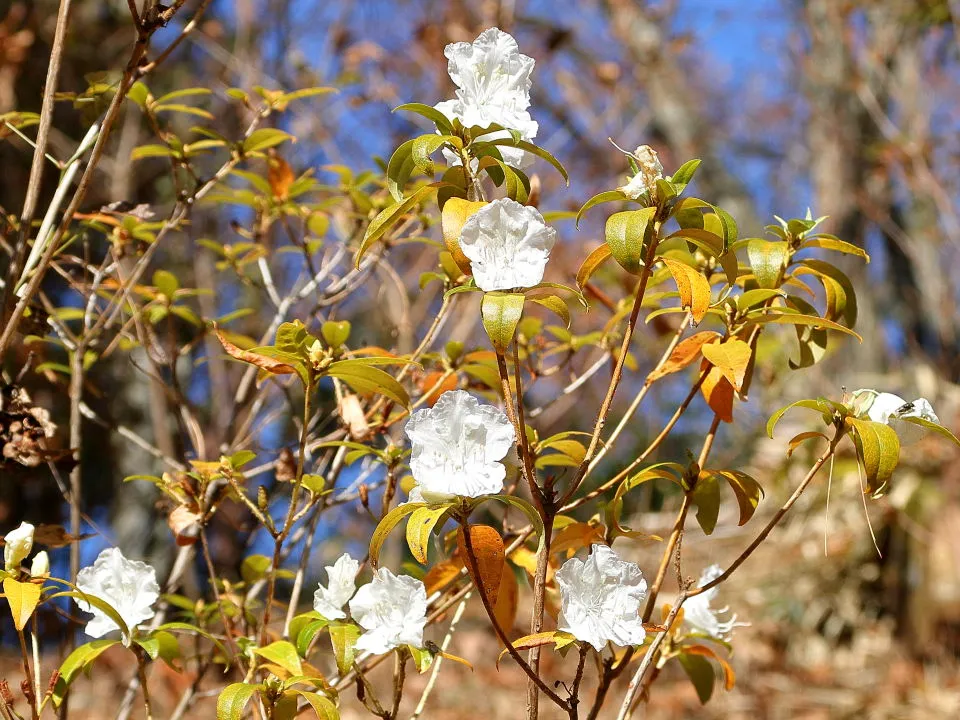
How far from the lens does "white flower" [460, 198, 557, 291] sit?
82 centimetres

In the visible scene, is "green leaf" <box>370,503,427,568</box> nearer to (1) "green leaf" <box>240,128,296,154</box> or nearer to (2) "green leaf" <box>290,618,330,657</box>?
(2) "green leaf" <box>290,618,330,657</box>

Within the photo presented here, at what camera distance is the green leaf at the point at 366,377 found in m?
0.92

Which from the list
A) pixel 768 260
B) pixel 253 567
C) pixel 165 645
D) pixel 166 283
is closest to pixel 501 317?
pixel 768 260

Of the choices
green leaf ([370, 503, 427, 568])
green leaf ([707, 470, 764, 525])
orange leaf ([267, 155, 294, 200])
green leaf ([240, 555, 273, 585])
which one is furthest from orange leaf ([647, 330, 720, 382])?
orange leaf ([267, 155, 294, 200])

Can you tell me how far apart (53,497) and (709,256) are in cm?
514

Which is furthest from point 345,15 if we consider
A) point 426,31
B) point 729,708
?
point 729,708

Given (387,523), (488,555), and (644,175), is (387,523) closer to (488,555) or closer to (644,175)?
(488,555)

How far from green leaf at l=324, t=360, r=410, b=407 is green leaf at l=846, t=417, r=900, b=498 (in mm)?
521

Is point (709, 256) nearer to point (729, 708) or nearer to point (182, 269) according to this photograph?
point (729, 708)

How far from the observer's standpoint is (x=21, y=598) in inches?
34.5

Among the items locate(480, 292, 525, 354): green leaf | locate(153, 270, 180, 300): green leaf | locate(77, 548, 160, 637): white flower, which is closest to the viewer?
locate(480, 292, 525, 354): green leaf

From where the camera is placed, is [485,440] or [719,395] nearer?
[485,440]

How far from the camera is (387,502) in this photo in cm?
121

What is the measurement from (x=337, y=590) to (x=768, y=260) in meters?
0.68
